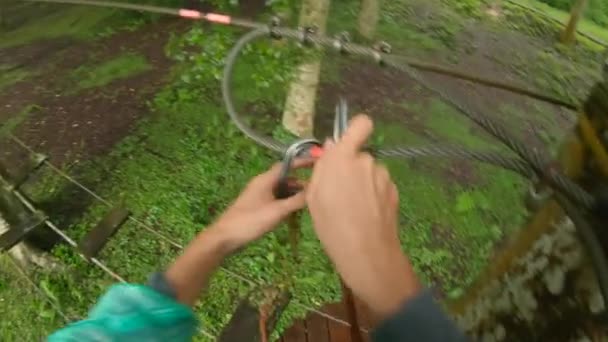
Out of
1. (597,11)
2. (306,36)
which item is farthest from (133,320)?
(597,11)

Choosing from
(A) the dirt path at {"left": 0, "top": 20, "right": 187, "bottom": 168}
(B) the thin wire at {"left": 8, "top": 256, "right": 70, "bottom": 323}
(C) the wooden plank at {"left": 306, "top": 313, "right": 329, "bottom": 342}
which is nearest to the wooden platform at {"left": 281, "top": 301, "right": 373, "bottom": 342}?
(C) the wooden plank at {"left": 306, "top": 313, "right": 329, "bottom": 342}

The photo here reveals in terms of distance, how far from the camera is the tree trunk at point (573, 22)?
3820mm

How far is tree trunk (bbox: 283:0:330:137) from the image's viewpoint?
286 cm

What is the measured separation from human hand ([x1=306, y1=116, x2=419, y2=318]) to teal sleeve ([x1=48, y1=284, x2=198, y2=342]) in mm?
361

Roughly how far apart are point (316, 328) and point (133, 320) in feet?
5.14

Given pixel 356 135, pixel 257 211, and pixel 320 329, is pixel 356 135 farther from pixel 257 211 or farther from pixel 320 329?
pixel 320 329

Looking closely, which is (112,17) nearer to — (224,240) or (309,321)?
(309,321)

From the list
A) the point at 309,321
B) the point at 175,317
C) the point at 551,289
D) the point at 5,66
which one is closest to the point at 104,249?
the point at 309,321

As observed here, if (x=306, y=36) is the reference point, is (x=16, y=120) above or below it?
below

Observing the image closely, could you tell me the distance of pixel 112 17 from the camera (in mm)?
4402

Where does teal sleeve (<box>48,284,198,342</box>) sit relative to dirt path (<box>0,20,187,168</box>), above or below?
above

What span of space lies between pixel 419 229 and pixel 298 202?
7.75 feet

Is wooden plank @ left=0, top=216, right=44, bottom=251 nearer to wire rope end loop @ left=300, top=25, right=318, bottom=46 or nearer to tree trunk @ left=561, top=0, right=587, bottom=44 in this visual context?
wire rope end loop @ left=300, top=25, right=318, bottom=46

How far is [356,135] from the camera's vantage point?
76 cm
